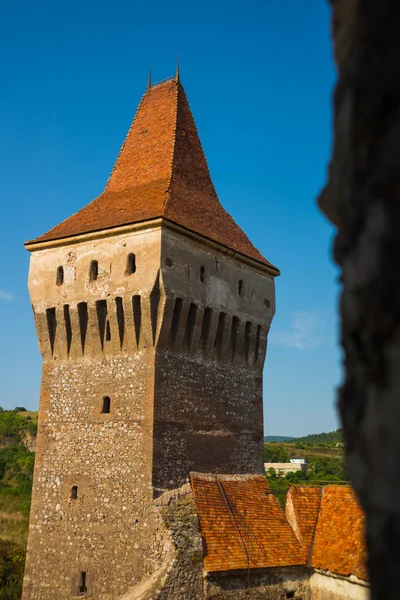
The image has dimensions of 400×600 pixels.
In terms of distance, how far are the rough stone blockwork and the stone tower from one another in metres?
10.5

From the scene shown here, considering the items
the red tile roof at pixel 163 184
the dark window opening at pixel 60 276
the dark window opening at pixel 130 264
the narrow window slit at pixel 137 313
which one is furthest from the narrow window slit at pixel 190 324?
the dark window opening at pixel 60 276

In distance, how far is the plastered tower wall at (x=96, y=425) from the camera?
12.6 metres

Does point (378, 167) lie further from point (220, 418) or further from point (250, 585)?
point (220, 418)

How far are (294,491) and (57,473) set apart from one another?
18.2 feet

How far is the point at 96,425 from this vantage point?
44.8 ft

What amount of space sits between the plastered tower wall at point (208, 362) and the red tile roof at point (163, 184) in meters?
0.72

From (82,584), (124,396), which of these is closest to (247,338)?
(124,396)

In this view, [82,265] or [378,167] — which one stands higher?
[82,265]

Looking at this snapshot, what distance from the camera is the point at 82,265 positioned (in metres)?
14.6

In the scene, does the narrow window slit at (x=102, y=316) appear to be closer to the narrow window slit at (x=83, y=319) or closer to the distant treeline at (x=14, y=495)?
the narrow window slit at (x=83, y=319)

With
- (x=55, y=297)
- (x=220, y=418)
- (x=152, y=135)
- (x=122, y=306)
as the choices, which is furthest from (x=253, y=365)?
(x=152, y=135)

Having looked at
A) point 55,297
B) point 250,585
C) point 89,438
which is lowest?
point 250,585

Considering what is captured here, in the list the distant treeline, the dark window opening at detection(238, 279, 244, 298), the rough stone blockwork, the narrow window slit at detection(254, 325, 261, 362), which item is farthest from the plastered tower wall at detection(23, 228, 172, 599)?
the rough stone blockwork

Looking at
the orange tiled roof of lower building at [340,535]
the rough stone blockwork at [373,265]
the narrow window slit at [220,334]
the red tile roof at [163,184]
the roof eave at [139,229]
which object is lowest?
the orange tiled roof of lower building at [340,535]
